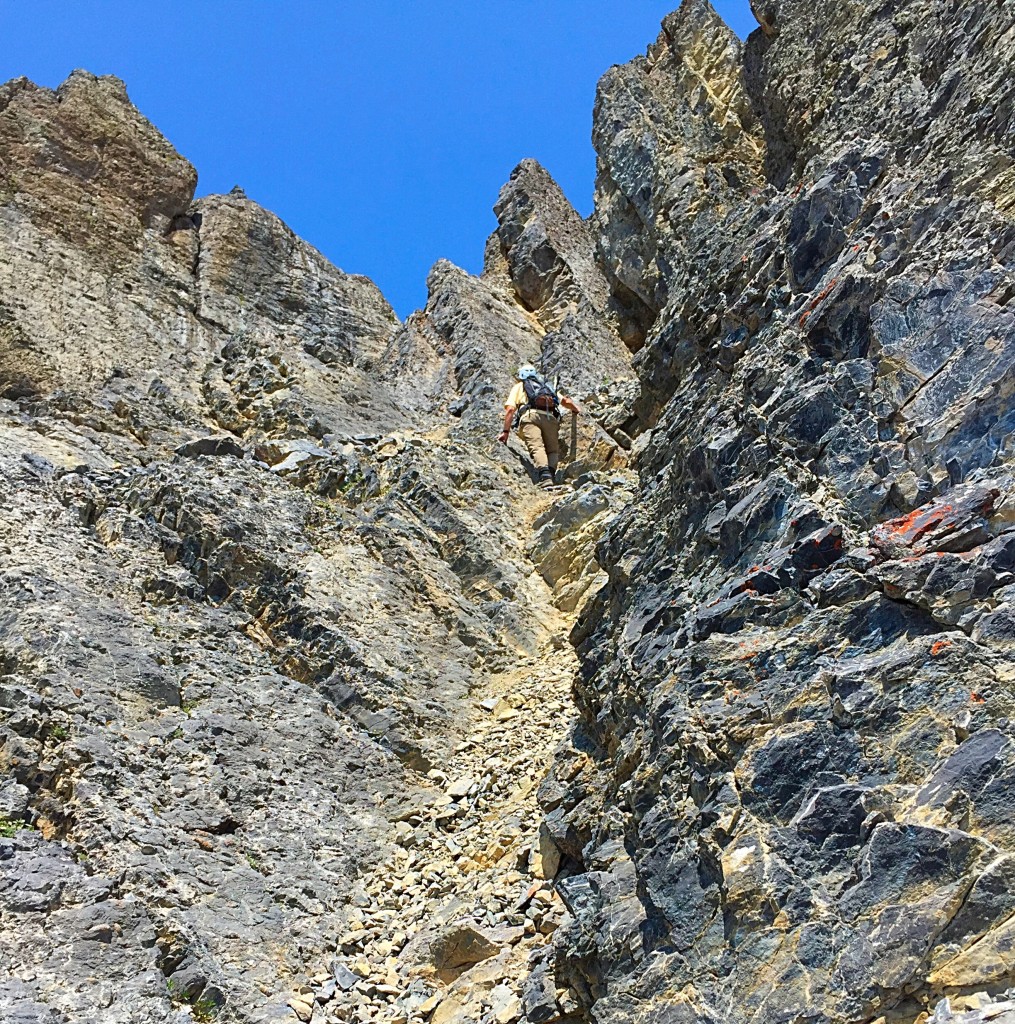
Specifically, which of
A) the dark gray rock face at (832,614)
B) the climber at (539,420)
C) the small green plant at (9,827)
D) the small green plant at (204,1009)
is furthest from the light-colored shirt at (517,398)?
the small green plant at (204,1009)

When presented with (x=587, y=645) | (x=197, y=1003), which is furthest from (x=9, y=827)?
(x=587, y=645)

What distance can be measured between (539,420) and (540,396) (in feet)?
1.72

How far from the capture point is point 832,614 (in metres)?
8.20

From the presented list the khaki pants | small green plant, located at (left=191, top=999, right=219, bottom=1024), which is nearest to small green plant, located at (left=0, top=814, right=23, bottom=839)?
small green plant, located at (left=191, top=999, right=219, bottom=1024)

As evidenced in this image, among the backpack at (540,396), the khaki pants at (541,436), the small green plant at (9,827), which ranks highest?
the backpack at (540,396)

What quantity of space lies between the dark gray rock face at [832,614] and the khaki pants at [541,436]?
8059 mm

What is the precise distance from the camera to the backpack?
22156mm

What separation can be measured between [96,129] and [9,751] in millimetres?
19513

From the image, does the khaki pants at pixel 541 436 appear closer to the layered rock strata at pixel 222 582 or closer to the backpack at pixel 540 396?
the backpack at pixel 540 396

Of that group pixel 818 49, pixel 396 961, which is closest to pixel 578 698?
pixel 396 961

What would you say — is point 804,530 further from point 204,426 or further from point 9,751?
point 204,426

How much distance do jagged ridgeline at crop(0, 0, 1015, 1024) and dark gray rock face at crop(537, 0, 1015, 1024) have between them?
0.11 ft

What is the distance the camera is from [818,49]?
51.2ft

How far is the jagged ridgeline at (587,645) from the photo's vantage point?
282 inches
